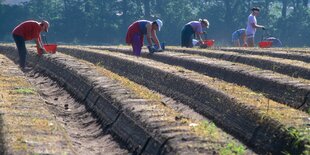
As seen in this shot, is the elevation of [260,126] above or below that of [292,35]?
above

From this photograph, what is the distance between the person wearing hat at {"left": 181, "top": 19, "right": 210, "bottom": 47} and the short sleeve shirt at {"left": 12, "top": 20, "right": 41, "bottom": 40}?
7.23 metres

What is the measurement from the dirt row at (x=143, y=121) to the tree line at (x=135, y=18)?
34.1 m

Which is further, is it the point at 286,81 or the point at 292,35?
the point at 292,35

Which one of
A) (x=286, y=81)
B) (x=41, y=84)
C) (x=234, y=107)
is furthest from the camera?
(x=41, y=84)

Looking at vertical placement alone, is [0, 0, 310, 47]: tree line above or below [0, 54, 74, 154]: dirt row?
below

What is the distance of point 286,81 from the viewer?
43.5ft

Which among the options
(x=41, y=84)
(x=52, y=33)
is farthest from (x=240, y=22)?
(x=41, y=84)

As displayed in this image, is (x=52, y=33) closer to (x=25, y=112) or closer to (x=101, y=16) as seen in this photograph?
(x=101, y=16)

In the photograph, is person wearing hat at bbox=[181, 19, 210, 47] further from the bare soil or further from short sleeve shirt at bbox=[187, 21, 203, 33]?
the bare soil

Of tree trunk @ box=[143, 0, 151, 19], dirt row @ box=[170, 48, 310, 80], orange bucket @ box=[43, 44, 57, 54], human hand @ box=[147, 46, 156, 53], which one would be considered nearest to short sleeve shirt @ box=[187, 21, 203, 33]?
dirt row @ box=[170, 48, 310, 80]

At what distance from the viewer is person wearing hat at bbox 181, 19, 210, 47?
25073 millimetres

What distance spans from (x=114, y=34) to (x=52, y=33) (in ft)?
12.8

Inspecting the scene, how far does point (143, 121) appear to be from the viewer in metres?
9.53

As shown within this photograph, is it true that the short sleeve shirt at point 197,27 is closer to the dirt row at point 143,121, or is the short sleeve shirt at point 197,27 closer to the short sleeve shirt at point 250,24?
the short sleeve shirt at point 250,24
